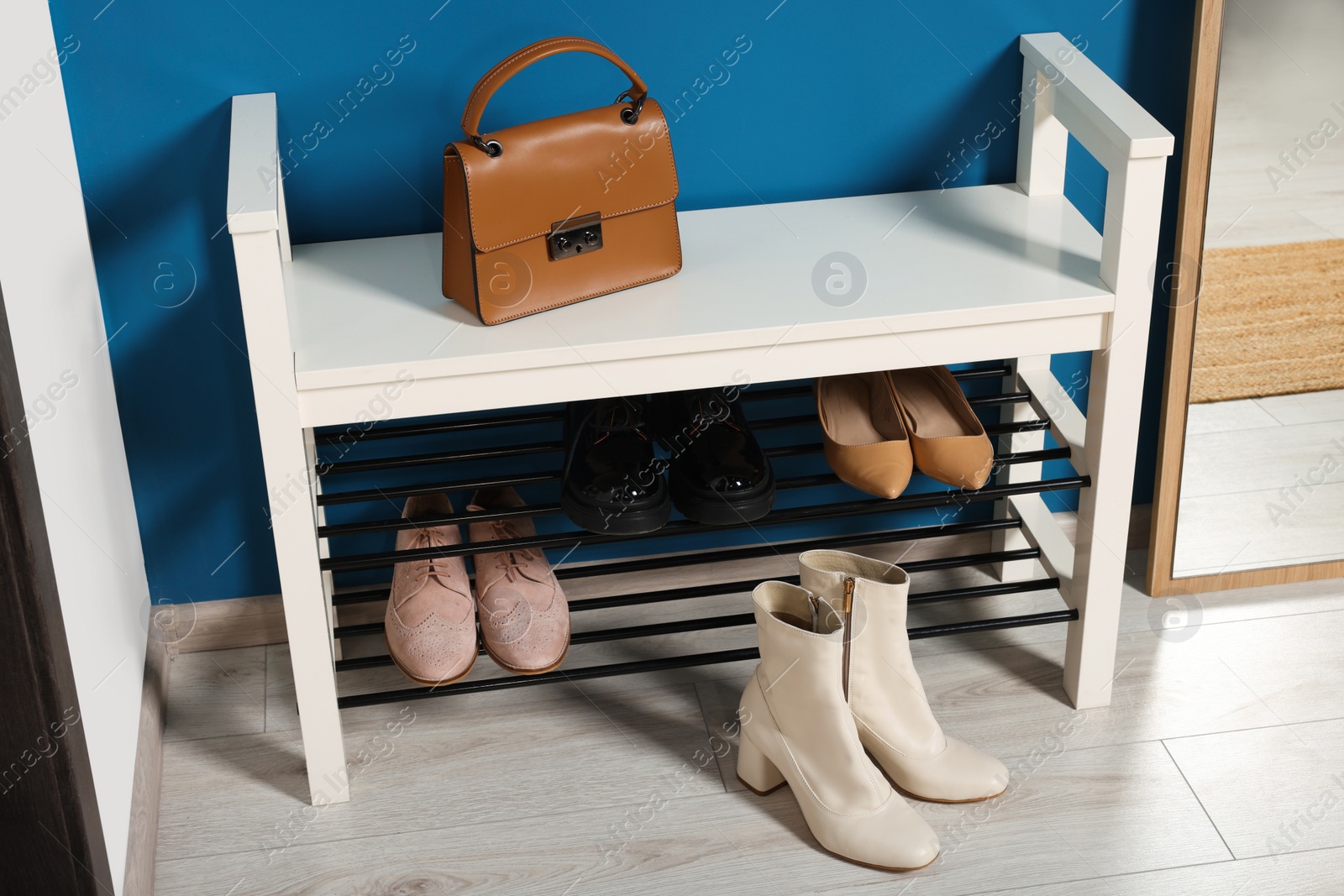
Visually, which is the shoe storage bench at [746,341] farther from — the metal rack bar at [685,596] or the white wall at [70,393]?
the white wall at [70,393]

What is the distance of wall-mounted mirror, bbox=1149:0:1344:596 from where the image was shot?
1585mm

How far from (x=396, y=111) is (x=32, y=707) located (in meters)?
0.84

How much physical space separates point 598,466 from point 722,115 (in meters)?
0.49

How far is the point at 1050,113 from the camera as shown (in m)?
1.58

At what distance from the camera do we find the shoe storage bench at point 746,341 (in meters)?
1.29

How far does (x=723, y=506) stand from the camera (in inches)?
56.9

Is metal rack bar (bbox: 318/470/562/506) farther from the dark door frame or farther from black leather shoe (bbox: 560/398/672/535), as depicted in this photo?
the dark door frame

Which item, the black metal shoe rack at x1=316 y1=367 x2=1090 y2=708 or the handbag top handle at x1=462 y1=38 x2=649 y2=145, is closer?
the handbag top handle at x1=462 y1=38 x2=649 y2=145

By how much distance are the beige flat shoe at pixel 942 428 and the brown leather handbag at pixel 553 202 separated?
1.32 feet

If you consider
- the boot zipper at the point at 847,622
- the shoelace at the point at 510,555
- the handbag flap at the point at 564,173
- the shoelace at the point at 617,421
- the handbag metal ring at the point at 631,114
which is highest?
the handbag metal ring at the point at 631,114

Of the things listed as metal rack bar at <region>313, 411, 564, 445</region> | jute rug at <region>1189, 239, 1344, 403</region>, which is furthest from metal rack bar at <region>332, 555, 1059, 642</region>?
jute rug at <region>1189, 239, 1344, 403</region>

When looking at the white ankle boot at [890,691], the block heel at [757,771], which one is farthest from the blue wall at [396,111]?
the block heel at [757,771]

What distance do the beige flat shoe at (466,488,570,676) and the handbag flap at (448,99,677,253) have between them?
44 centimetres

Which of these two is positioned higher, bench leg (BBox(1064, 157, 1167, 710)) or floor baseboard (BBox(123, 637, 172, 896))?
bench leg (BBox(1064, 157, 1167, 710))
